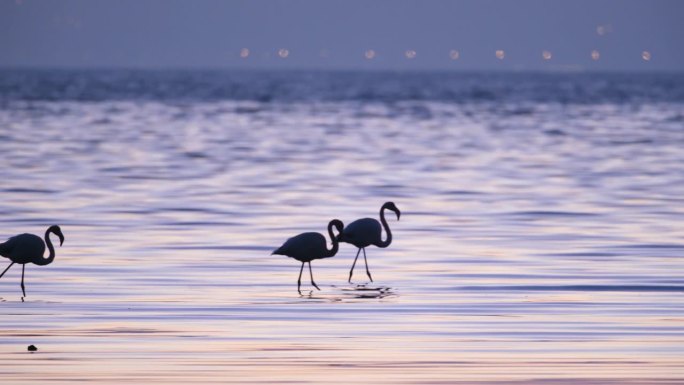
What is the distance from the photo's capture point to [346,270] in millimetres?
18297

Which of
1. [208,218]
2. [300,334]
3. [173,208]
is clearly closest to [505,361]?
[300,334]

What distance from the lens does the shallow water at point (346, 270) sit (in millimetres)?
11641

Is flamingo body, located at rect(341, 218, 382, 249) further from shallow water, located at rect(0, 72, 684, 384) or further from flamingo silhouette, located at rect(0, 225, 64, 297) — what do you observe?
flamingo silhouette, located at rect(0, 225, 64, 297)

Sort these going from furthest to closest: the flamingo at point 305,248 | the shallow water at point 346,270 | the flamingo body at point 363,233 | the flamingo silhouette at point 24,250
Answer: the flamingo body at point 363,233 → the flamingo at point 305,248 → the flamingo silhouette at point 24,250 → the shallow water at point 346,270

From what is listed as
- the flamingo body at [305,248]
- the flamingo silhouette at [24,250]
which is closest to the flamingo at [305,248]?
the flamingo body at [305,248]

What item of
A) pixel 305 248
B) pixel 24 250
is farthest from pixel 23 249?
pixel 305 248

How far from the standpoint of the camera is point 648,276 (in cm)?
1716

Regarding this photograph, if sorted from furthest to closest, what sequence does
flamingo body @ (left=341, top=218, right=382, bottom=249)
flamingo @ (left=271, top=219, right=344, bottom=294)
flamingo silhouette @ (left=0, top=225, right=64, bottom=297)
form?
flamingo body @ (left=341, top=218, right=382, bottom=249) → flamingo @ (left=271, top=219, right=344, bottom=294) → flamingo silhouette @ (left=0, top=225, right=64, bottom=297)

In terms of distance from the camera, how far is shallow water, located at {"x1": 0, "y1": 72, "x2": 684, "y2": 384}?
11.6 meters

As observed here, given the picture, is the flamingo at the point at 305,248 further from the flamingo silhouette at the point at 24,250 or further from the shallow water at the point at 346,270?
the flamingo silhouette at the point at 24,250

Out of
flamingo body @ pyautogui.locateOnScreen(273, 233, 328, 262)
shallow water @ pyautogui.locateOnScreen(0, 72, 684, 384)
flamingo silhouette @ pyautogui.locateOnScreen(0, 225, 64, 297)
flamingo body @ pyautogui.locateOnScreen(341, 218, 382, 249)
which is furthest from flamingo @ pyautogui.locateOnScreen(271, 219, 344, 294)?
flamingo silhouette @ pyautogui.locateOnScreen(0, 225, 64, 297)

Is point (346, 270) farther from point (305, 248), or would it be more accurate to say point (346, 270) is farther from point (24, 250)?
point (24, 250)

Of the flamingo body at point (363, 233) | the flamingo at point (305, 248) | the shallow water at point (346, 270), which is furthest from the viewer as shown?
the flamingo body at point (363, 233)

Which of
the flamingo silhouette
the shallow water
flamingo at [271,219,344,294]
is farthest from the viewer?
flamingo at [271,219,344,294]
